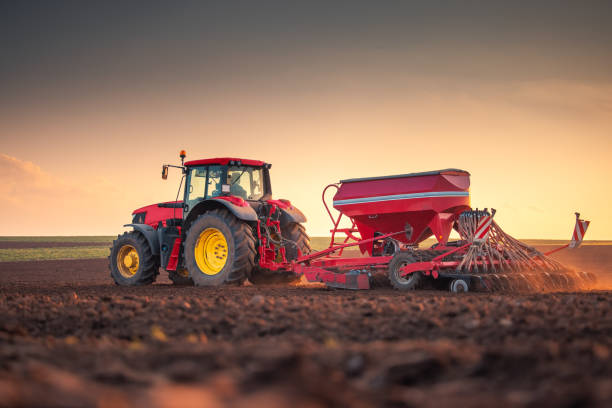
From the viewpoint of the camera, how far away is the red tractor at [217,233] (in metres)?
10.0

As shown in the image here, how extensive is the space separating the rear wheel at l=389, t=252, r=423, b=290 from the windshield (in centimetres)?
334

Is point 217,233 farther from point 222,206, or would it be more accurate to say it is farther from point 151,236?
point 151,236

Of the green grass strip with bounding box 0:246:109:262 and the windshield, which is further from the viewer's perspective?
the green grass strip with bounding box 0:246:109:262

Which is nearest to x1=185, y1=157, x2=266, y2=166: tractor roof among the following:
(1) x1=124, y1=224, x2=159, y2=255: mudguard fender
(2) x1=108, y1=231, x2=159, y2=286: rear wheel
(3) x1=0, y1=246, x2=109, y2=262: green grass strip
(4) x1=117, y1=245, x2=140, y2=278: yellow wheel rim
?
(1) x1=124, y1=224, x2=159, y2=255: mudguard fender

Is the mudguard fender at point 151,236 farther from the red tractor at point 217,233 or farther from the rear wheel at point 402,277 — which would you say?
the rear wheel at point 402,277

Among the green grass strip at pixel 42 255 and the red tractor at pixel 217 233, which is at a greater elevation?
the red tractor at pixel 217 233

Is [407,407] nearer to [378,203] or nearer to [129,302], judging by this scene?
[129,302]

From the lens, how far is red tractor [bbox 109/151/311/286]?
10.0m

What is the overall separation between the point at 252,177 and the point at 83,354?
313 inches

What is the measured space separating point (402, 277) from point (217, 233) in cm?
352

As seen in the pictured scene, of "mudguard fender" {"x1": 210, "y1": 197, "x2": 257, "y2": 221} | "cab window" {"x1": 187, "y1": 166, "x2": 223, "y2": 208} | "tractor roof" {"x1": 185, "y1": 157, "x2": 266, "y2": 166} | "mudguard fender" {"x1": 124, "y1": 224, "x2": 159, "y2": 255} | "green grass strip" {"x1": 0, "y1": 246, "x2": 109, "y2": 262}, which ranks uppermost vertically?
"tractor roof" {"x1": 185, "y1": 157, "x2": 266, "y2": 166}

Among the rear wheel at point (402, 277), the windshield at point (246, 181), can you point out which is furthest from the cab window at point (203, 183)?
the rear wheel at point (402, 277)

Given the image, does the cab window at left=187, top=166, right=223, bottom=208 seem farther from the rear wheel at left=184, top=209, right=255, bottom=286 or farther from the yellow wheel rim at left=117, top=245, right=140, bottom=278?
the yellow wheel rim at left=117, top=245, right=140, bottom=278

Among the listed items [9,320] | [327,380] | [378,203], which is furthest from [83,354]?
[378,203]
